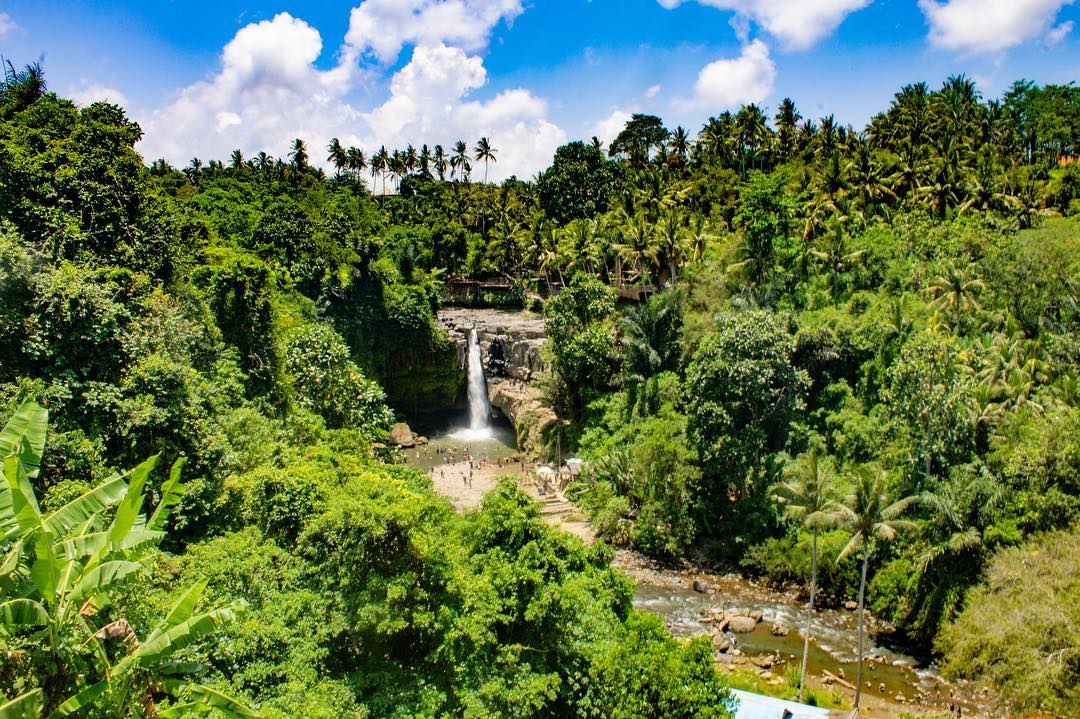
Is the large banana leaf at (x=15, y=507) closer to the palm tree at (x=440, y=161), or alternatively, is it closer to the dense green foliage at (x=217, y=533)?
the dense green foliage at (x=217, y=533)

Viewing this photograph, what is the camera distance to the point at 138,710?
9.75 metres

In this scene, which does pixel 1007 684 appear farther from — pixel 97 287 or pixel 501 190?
pixel 501 190

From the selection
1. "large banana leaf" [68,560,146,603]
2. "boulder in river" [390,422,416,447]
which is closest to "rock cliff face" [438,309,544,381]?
"boulder in river" [390,422,416,447]

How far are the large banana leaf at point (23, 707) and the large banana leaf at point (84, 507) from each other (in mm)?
2179

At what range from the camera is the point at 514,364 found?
54344mm

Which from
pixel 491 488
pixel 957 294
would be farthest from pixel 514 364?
pixel 957 294

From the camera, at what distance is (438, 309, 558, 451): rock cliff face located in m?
48.3

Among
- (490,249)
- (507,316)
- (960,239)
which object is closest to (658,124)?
(490,249)

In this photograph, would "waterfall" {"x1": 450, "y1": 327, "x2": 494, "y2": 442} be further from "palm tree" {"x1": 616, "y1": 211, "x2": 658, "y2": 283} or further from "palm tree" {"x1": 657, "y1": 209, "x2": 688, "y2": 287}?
"palm tree" {"x1": 657, "y1": 209, "x2": 688, "y2": 287}

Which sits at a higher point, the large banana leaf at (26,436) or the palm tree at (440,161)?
the palm tree at (440,161)

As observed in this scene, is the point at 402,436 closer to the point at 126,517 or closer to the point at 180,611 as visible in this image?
the point at 126,517

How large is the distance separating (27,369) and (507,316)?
4478cm

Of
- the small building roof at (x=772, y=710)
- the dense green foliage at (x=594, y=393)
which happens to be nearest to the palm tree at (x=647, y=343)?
the dense green foliage at (x=594, y=393)

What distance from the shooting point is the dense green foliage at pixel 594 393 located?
52.0 ft
